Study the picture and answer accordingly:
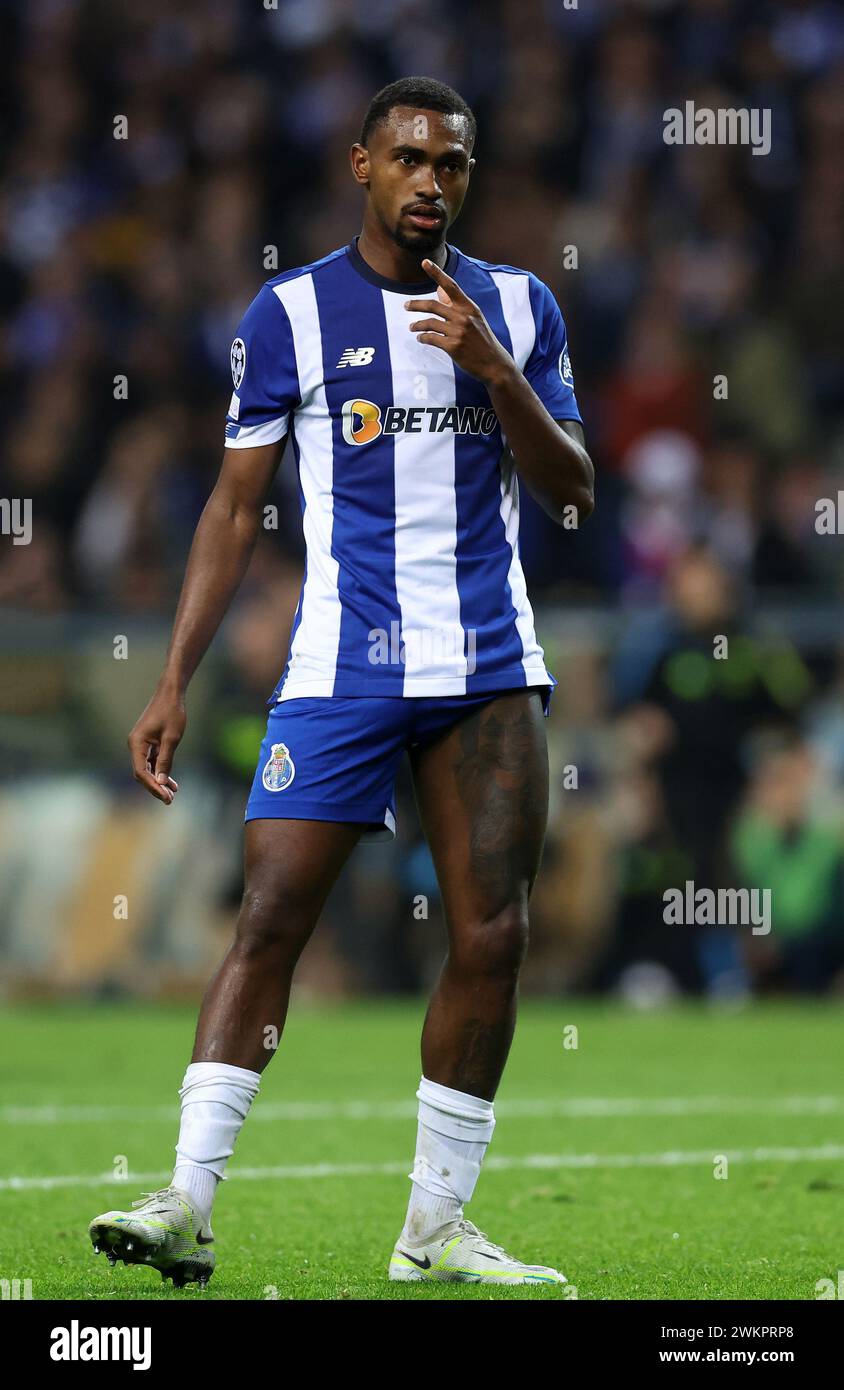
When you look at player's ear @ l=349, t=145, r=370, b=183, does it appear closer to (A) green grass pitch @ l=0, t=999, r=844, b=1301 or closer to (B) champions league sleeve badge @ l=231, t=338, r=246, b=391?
(B) champions league sleeve badge @ l=231, t=338, r=246, b=391

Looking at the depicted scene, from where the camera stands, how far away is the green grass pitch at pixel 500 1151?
15.6 feet

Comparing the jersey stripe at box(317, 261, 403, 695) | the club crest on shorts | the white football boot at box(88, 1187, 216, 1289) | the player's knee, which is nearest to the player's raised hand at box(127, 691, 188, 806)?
the club crest on shorts

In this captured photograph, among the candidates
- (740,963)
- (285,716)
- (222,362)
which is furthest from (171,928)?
(285,716)

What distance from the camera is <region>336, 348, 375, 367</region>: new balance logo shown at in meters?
4.61

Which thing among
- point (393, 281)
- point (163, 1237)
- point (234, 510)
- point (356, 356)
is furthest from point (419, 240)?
point (163, 1237)

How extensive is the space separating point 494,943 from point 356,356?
1236 mm

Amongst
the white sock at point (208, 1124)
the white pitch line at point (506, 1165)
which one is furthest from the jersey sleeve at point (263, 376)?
the white pitch line at point (506, 1165)

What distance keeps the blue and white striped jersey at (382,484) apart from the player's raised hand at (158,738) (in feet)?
0.81

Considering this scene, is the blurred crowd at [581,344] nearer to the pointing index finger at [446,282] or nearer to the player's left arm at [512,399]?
the player's left arm at [512,399]

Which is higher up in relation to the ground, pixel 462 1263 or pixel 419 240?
pixel 419 240

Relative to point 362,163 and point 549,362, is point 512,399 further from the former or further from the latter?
point 362,163

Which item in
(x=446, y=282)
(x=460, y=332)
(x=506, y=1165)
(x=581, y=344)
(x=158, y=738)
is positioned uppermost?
(x=581, y=344)

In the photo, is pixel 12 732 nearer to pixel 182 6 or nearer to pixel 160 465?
pixel 160 465

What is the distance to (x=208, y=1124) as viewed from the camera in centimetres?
438
